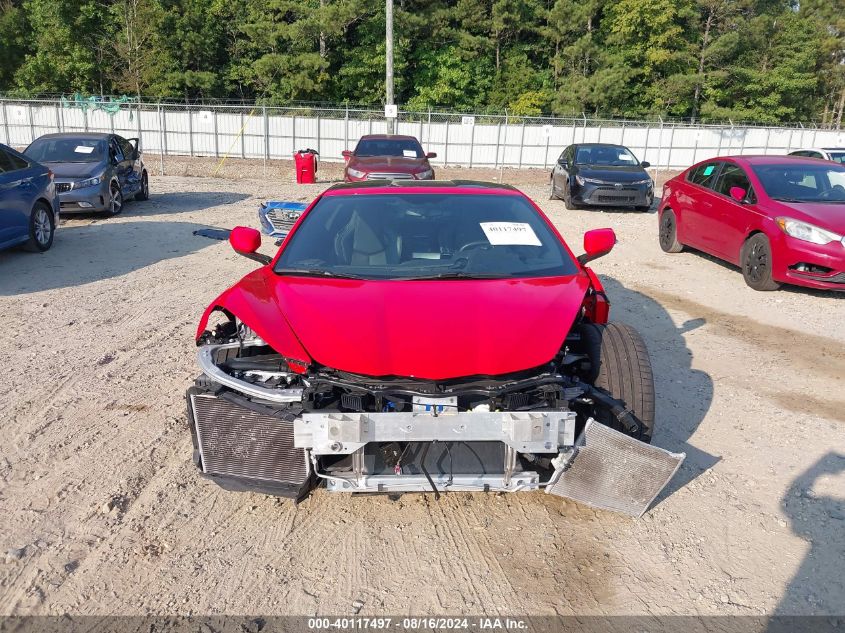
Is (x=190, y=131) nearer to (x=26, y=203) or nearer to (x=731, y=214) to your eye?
(x=26, y=203)

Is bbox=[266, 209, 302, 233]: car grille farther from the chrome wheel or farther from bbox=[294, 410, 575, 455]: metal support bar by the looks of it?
bbox=[294, 410, 575, 455]: metal support bar

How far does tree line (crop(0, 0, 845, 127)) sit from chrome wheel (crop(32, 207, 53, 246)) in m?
32.3

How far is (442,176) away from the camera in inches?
1067

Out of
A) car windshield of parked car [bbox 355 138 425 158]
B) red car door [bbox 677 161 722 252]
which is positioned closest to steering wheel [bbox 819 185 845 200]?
red car door [bbox 677 161 722 252]

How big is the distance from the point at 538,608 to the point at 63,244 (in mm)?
10051

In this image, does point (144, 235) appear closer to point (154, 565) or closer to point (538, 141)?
point (154, 565)

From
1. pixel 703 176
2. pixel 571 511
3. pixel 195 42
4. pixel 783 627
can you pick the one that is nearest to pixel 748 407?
pixel 571 511

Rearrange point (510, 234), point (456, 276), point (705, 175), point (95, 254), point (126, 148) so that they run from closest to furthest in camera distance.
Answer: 1. point (456, 276)
2. point (510, 234)
3. point (95, 254)
4. point (705, 175)
5. point (126, 148)

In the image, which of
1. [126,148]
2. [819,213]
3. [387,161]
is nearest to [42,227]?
[126,148]

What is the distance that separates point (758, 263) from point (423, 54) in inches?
1556

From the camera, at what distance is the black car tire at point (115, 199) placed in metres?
13.2

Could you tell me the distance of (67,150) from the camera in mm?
13414

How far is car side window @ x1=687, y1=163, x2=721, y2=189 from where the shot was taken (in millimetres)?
10133

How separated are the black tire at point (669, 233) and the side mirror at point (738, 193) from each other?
5.55ft
